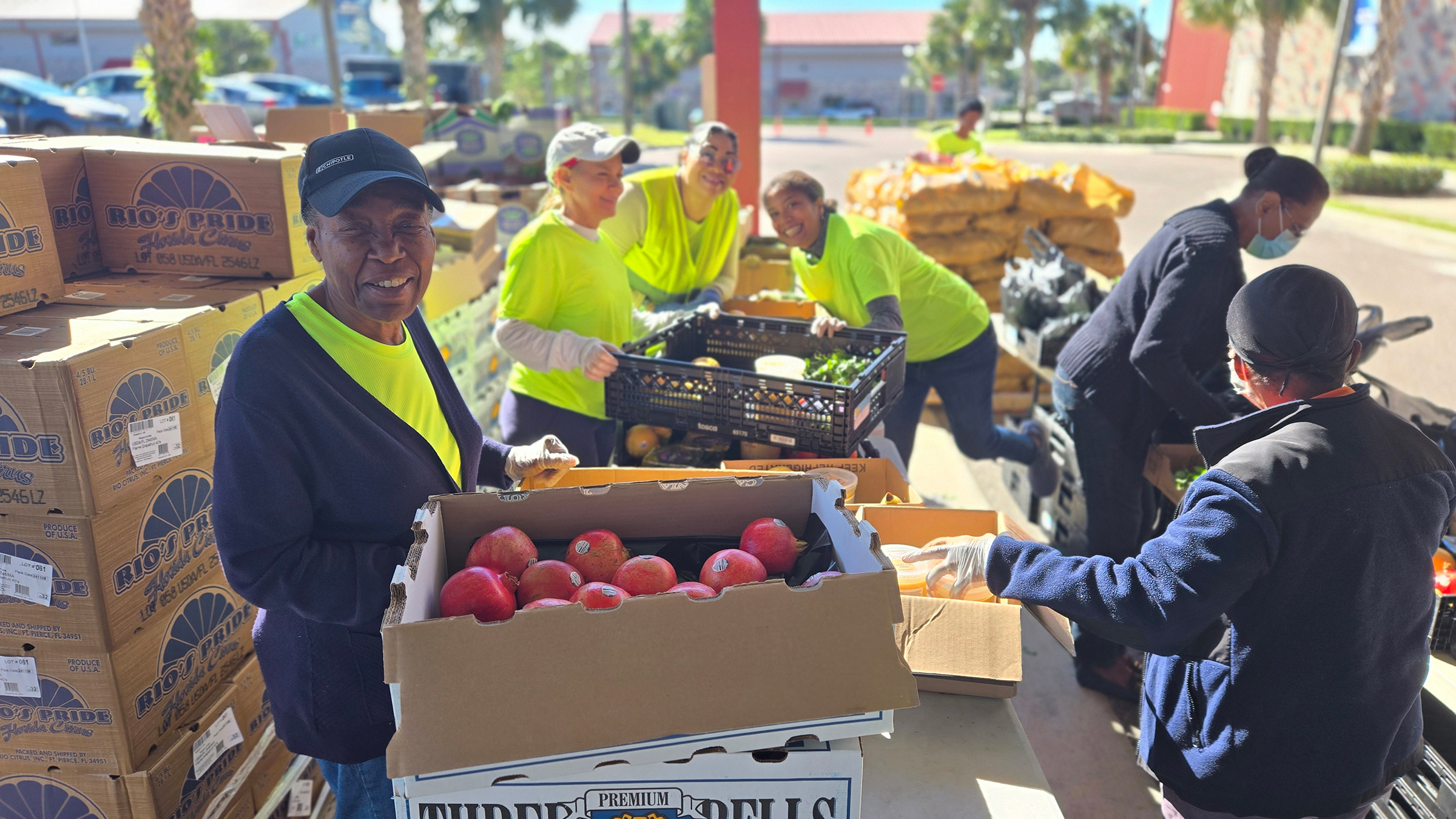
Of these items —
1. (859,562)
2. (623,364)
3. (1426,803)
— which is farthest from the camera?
(623,364)

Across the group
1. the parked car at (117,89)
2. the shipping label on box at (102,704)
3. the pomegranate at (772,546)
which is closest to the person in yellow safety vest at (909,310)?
the shipping label on box at (102,704)

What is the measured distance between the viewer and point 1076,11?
1859 inches

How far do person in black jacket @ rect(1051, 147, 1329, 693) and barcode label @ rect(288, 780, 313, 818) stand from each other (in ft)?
9.21

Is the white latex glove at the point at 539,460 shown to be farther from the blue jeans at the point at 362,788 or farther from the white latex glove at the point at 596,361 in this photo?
the blue jeans at the point at 362,788

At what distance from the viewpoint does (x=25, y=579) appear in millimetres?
2127

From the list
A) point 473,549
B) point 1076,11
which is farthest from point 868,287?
point 1076,11

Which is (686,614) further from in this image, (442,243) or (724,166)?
(442,243)

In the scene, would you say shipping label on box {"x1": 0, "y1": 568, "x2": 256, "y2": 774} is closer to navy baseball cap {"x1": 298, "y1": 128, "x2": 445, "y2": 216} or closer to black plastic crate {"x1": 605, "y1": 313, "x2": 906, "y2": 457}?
navy baseball cap {"x1": 298, "y1": 128, "x2": 445, "y2": 216}

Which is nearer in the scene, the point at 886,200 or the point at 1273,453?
the point at 1273,453

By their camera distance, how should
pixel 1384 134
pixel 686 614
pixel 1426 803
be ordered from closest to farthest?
pixel 686 614, pixel 1426 803, pixel 1384 134

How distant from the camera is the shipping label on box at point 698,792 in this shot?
1.45 meters

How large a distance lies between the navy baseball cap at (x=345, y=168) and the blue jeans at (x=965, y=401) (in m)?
2.98

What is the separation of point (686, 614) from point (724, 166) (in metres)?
3.10

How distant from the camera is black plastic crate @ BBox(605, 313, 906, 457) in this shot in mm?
2908
